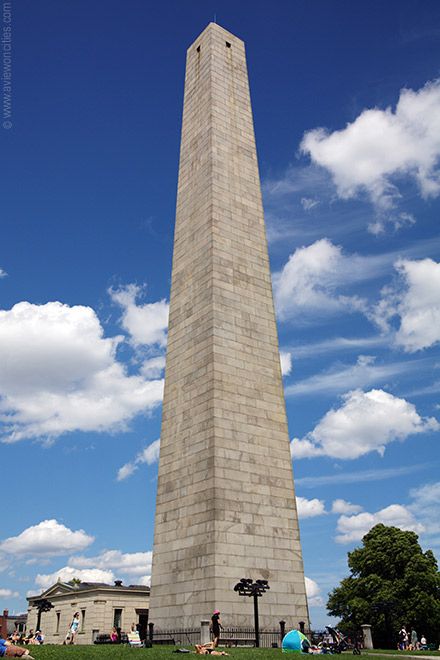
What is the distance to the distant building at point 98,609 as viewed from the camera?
52.1 metres

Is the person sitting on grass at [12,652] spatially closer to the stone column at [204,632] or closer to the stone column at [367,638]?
the stone column at [204,632]

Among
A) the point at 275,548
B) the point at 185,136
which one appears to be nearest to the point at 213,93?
the point at 185,136

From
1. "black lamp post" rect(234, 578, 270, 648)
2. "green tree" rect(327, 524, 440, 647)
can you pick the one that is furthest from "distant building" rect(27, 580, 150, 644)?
"black lamp post" rect(234, 578, 270, 648)

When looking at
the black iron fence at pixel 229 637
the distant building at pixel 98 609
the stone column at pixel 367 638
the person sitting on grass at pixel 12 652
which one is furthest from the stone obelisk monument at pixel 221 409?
the distant building at pixel 98 609

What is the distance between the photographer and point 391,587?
49.9 m

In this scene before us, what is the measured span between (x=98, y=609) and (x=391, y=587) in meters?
25.2

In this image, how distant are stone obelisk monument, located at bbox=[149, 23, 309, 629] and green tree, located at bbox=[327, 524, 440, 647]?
78.4 ft

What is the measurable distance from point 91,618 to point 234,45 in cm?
4777

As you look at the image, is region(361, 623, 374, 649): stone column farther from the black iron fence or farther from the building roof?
the building roof

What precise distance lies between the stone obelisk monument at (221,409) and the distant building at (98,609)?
28102 millimetres

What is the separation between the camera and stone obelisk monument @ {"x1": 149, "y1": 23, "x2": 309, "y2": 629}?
25312 millimetres

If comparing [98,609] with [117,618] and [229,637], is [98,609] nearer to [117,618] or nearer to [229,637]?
[117,618]

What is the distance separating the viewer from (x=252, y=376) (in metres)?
29.7

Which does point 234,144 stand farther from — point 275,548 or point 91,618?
point 91,618
